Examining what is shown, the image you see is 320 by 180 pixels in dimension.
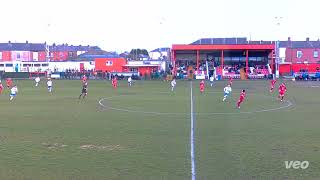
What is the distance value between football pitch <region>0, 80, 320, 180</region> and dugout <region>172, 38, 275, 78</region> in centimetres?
4989

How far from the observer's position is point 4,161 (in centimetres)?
1244

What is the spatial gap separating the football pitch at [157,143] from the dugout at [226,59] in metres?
49.9

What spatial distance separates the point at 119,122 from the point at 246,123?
6.23 metres

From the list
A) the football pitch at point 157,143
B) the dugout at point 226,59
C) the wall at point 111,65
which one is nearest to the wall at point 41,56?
the wall at point 111,65

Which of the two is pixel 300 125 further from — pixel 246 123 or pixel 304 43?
pixel 304 43

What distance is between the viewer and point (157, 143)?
15180 mm

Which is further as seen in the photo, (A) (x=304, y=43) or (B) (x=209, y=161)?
(A) (x=304, y=43)

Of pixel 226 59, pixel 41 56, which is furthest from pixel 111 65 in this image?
pixel 41 56

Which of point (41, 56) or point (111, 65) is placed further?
point (41, 56)

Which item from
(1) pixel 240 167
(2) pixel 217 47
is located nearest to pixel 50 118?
(1) pixel 240 167

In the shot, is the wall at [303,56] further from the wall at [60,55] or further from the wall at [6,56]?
the wall at [6,56]

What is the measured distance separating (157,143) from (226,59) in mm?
70587

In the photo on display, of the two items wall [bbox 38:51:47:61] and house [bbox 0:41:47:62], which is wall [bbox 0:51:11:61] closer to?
house [bbox 0:41:47:62]

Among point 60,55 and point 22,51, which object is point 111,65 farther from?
point 60,55
